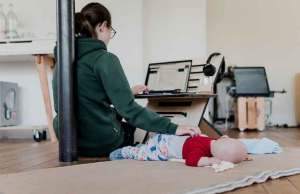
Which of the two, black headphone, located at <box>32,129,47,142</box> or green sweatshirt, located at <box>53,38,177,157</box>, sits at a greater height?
green sweatshirt, located at <box>53,38,177,157</box>

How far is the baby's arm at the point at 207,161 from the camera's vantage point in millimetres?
1511

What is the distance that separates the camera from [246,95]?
516 cm

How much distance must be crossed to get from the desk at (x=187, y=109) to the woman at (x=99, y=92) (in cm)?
Answer: 59

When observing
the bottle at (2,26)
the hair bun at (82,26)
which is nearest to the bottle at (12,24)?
the bottle at (2,26)

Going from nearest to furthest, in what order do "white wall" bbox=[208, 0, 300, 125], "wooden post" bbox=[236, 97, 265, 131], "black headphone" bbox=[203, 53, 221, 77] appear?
1. "black headphone" bbox=[203, 53, 221, 77]
2. "wooden post" bbox=[236, 97, 265, 131]
3. "white wall" bbox=[208, 0, 300, 125]

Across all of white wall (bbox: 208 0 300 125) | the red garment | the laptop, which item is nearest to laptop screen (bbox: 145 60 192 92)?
the laptop

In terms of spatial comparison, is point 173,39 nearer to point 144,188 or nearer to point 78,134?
point 78,134

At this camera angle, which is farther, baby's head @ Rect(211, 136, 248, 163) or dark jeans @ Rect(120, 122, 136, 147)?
dark jeans @ Rect(120, 122, 136, 147)

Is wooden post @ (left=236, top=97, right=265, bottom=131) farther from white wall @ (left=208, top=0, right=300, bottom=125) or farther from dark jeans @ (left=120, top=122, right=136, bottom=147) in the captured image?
dark jeans @ (left=120, top=122, right=136, bottom=147)

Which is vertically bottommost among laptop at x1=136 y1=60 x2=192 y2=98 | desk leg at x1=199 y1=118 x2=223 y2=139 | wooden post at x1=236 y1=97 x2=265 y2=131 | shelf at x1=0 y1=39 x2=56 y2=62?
wooden post at x1=236 y1=97 x2=265 y2=131

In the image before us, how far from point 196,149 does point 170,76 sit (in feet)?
4.68

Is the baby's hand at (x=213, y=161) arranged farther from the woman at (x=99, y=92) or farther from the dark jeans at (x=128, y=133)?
the dark jeans at (x=128, y=133)

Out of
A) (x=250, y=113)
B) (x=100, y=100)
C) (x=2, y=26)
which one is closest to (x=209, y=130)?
(x=100, y=100)

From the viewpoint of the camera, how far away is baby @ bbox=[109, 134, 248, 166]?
154 centimetres
